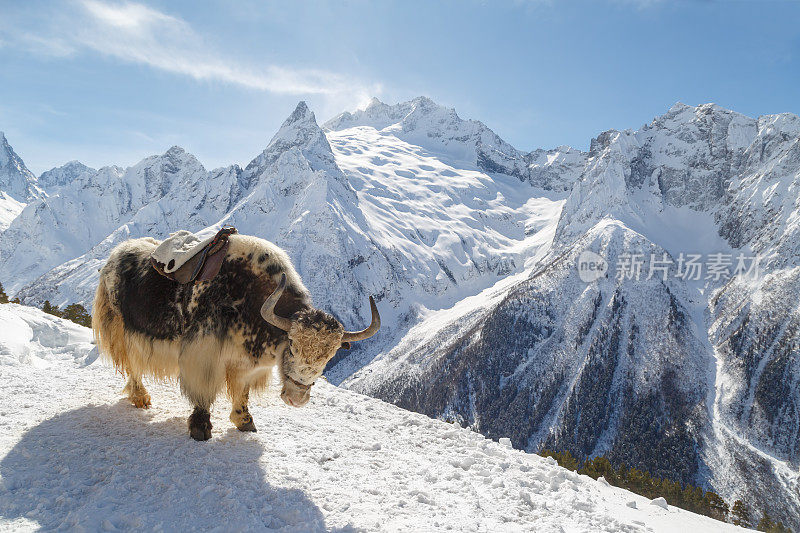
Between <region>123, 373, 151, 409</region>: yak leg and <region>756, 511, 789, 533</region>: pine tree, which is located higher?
<region>123, 373, 151, 409</region>: yak leg

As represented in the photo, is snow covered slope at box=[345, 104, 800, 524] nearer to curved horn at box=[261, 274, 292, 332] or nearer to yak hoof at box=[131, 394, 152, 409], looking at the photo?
yak hoof at box=[131, 394, 152, 409]

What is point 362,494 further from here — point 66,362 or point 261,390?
point 66,362

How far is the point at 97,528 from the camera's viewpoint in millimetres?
4004

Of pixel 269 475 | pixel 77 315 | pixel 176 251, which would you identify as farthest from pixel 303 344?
pixel 77 315

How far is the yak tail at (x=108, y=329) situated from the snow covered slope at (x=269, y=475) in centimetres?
76

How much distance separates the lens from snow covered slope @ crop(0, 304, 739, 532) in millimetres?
4535

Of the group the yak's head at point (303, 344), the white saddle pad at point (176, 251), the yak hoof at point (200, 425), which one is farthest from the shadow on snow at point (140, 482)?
the white saddle pad at point (176, 251)

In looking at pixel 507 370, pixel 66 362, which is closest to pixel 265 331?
pixel 66 362

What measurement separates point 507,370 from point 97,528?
172m

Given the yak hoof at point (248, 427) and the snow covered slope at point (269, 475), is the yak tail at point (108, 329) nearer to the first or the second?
the snow covered slope at point (269, 475)

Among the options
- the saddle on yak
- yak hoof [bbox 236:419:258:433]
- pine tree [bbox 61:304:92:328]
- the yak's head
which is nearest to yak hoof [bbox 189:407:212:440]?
yak hoof [bbox 236:419:258:433]

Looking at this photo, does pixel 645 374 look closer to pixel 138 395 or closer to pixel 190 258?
pixel 138 395

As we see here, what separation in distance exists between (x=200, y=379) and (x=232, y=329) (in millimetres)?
849

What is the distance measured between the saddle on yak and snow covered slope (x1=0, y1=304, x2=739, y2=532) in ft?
7.37
